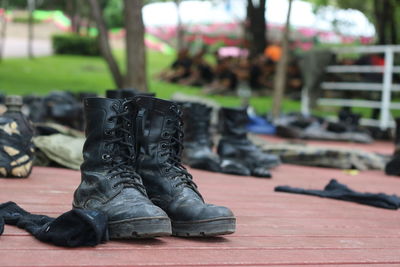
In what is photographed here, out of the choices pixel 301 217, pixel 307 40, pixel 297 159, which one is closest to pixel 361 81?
pixel 297 159

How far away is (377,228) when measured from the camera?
9.50ft

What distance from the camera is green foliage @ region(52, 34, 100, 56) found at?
30.2 metres

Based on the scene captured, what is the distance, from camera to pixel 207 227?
2283mm

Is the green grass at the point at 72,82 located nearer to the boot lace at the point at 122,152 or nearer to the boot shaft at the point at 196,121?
the boot shaft at the point at 196,121

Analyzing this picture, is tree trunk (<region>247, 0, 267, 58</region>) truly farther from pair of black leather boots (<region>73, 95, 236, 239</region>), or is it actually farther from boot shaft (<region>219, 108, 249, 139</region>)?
pair of black leather boots (<region>73, 95, 236, 239</region>)

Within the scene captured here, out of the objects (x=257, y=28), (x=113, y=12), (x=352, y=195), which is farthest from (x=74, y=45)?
(x=352, y=195)

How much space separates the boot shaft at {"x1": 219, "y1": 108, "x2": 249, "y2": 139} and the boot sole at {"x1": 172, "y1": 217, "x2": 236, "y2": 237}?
2.67m

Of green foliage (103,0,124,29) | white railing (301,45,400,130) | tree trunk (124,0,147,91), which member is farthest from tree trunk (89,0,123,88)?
green foliage (103,0,124,29)

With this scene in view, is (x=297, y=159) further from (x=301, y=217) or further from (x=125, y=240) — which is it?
(x=125, y=240)

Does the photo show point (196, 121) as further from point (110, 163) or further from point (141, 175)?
point (110, 163)

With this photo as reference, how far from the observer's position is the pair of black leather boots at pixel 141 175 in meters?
2.18

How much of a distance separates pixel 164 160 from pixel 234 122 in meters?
2.57

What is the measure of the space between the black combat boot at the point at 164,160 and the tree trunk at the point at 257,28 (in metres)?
15.8

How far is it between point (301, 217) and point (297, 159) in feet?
9.19
